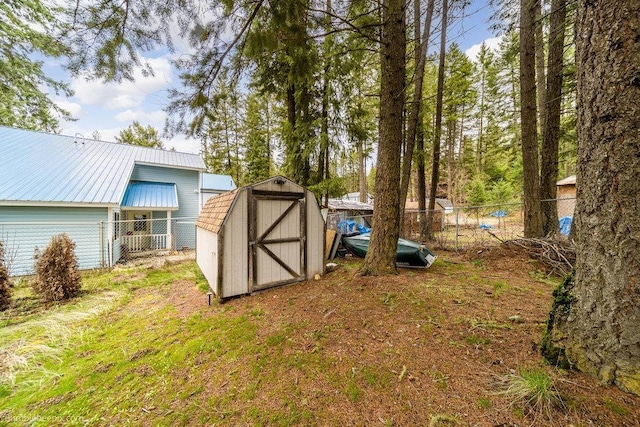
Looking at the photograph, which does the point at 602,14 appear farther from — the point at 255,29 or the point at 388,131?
the point at 255,29

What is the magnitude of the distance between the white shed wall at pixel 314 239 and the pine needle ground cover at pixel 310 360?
104 cm

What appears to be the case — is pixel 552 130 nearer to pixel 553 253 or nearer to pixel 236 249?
pixel 553 253

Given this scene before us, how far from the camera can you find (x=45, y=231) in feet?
23.7

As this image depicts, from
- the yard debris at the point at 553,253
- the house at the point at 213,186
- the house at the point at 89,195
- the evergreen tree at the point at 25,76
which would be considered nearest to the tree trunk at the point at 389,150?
the yard debris at the point at 553,253

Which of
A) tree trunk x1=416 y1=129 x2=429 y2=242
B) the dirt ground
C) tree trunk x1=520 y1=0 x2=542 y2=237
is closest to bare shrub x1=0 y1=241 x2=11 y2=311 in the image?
the dirt ground

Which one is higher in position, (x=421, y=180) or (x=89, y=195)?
(x=421, y=180)

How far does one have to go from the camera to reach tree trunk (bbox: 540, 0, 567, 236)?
224 inches

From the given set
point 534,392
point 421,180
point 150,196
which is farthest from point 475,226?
point 150,196

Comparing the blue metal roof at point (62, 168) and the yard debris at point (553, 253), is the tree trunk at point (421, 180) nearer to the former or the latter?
the yard debris at point (553, 253)

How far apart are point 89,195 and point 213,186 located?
21.1 ft

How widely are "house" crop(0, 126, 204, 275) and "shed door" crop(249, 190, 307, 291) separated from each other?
17.5 ft

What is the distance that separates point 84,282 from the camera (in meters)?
6.01

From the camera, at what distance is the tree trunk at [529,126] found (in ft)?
17.3

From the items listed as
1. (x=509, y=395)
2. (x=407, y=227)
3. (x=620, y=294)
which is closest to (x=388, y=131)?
(x=620, y=294)
